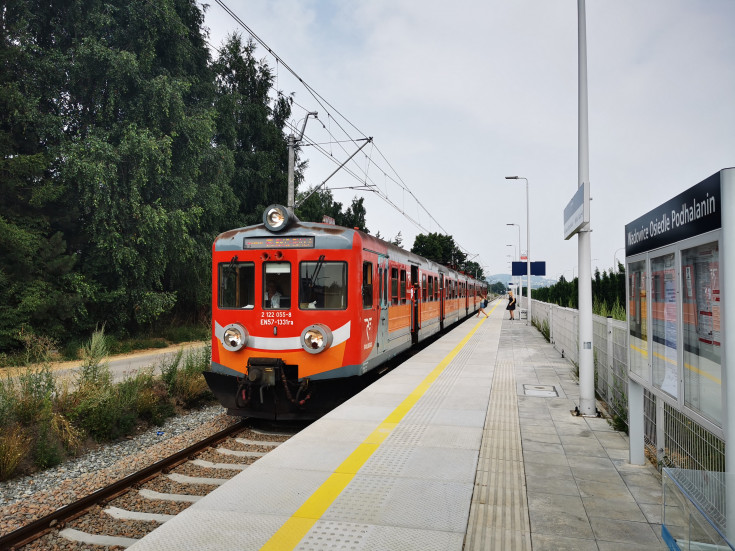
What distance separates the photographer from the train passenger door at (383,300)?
9.51m

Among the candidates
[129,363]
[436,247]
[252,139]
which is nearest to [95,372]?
[129,363]

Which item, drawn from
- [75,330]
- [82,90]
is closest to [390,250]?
[75,330]

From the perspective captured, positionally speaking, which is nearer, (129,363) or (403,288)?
(403,288)

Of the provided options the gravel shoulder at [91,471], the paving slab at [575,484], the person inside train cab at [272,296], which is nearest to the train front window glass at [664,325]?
the paving slab at [575,484]

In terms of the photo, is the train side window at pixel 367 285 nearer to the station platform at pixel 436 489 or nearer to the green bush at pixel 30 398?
the station platform at pixel 436 489

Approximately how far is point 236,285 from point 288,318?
1.09 meters

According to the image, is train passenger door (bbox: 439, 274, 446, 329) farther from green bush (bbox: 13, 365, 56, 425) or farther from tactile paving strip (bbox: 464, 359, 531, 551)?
green bush (bbox: 13, 365, 56, 425)

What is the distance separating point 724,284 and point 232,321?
666cm

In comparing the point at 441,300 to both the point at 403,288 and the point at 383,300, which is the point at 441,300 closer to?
the point at 403,288

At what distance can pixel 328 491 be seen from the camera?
411cm

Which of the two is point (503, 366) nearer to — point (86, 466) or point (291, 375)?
point (291, 375)

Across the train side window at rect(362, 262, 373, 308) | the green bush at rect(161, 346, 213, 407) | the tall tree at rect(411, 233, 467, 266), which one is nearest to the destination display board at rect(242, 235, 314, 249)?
the train side window at rect(362, 262, 373, 308)

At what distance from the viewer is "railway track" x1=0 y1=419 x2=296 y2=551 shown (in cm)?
430

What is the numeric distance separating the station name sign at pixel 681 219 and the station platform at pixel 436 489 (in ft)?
6.65
